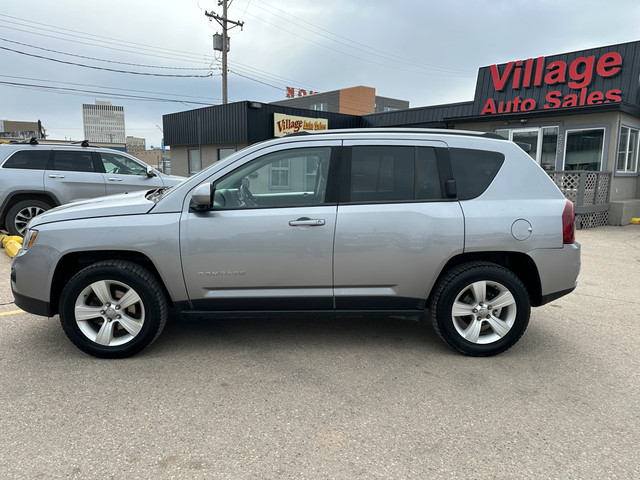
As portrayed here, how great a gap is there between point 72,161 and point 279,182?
661 centimetres

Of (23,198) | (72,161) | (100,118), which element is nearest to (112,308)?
(23,198)

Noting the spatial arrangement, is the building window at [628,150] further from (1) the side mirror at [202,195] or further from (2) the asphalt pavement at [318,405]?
(1) the side mirror at [202,195]

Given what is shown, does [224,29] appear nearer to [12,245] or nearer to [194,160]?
[194,160]

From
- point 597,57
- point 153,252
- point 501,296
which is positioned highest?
point 597,57

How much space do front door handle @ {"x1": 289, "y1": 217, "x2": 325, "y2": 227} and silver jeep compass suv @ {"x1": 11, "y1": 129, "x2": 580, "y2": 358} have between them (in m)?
0.01

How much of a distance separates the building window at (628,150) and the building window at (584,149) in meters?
0.57

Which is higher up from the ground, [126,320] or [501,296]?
[501,296]

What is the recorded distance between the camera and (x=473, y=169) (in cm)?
376

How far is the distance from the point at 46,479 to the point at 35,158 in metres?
7.70

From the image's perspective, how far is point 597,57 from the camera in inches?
542

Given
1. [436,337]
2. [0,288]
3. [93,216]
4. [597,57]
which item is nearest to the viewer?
[93,216]

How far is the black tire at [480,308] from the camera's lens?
3648 mm

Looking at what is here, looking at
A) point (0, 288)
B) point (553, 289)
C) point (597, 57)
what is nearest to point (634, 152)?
point (597, 57)

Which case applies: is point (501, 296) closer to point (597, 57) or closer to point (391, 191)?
point (391, 191)
